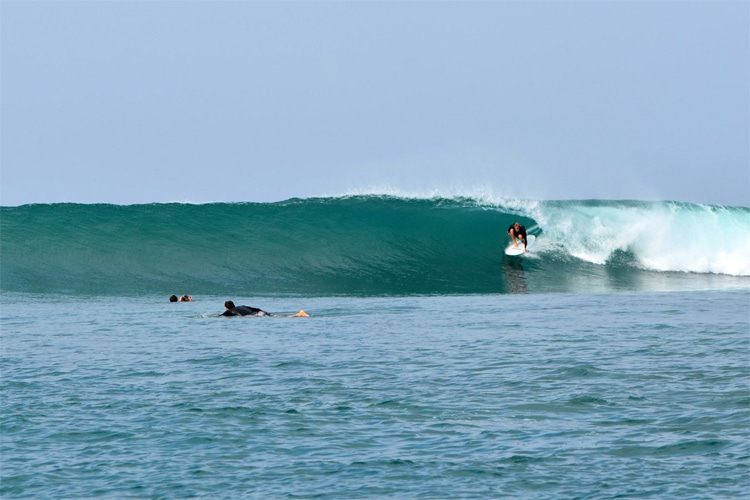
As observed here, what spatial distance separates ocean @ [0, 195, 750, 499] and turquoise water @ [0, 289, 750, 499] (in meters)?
0.03

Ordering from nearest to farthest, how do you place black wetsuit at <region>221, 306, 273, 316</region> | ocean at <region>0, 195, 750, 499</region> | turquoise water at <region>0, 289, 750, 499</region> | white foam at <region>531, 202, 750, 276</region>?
1. turquoise water at <region>0, 289, 750, 499</region>
2. ocean at <region>0, 195, 750, 499</region>
3. black wetsuit at <region>221, 306, 273, 316</region>
4. white foam at <region>531, 202, 750, 276</region>

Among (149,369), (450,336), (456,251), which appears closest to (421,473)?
(149,369)

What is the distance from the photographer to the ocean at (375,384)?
7199mm

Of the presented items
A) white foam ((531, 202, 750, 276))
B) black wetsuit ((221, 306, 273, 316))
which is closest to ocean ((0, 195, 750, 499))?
black wetsuit ((221, 306, 273, 316))

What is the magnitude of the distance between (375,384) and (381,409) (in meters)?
1.28

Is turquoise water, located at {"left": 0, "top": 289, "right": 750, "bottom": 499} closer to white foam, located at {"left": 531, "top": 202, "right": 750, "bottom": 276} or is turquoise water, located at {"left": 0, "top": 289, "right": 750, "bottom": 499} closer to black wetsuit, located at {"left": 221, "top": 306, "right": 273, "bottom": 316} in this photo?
black wetsuit, located at {"left": 221, "top": 306, "right": 273, "bottom": 316}

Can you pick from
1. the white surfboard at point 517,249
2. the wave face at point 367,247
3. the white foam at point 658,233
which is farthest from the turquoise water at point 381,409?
the white foam at point 658,233

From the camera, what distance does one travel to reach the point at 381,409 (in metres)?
9.30

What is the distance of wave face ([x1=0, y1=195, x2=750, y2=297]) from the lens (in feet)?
88.5

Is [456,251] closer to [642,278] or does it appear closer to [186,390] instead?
[642,278]

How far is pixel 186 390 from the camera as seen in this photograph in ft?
34.3

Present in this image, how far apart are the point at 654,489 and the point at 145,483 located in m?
3.91

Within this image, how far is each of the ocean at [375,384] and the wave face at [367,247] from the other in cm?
26

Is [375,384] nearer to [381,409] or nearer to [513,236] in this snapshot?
[381,409]
